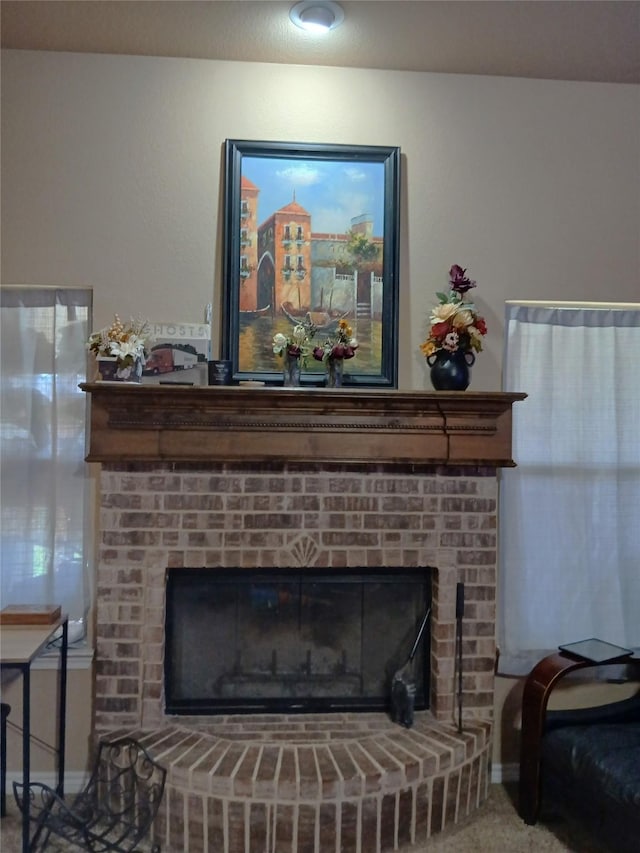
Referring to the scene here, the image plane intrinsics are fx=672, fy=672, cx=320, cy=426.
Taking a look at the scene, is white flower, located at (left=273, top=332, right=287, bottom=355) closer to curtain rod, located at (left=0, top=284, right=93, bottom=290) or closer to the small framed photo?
the small framed photo

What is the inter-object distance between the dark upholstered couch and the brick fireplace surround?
252mm

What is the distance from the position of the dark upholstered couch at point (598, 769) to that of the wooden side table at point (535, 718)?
32 mm

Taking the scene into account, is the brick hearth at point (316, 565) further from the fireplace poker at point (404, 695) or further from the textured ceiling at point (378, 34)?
the textured ceiling at point (378, 34)

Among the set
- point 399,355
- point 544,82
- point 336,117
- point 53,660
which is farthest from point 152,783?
point 544,82

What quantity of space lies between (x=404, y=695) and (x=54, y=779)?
54.8 inches

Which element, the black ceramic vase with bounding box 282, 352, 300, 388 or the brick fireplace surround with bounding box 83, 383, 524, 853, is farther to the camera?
the black ceramic vase with bounding box 282, 352, 300, 388

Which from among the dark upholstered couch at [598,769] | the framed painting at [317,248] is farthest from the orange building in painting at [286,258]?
the dark upholstered couch at [598,769]

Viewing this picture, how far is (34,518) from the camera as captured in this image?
262cm

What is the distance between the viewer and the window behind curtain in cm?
261

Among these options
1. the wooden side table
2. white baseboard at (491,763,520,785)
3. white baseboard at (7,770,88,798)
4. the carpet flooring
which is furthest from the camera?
white baseboard at (491,763,520,785)

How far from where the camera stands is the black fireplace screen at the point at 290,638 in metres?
2.62

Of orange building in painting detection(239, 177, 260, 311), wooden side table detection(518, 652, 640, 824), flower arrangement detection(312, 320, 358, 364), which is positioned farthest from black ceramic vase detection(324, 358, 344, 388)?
wooden side table detection(518, 652, 640, 824)

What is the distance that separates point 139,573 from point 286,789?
90 cm

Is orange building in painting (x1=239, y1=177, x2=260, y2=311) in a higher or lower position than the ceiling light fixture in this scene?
lower
